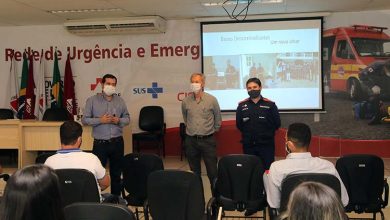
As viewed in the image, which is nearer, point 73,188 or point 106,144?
point 73,188

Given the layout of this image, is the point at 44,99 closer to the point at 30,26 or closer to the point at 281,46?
the point at 30,26

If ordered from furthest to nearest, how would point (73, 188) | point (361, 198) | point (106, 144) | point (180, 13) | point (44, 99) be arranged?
point (44, 99)
point (180, 13)
point (106, 144)
point (361, 198)
point (73, 188)

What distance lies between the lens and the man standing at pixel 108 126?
4793mm

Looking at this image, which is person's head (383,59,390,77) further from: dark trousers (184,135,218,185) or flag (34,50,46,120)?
flag (34,50,46,120)

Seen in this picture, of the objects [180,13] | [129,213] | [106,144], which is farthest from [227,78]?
[129,213]

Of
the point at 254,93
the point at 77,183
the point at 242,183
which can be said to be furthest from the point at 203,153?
the point at 77,183

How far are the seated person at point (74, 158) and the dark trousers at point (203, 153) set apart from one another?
5.75 ft

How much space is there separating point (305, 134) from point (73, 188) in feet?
5.60

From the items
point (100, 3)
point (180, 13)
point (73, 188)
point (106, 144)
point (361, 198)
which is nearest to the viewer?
point (73, 188)

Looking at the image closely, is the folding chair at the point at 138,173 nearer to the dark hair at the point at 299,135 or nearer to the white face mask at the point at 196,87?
the dark hair at the point at 299,135

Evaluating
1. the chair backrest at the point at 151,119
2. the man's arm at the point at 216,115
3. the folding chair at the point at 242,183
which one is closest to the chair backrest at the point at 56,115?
the chair backrest at the point at 151,119

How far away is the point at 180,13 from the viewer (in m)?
7.62

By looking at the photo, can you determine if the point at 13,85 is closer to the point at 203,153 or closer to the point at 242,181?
the point at 203,153

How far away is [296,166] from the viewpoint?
2932 mm
